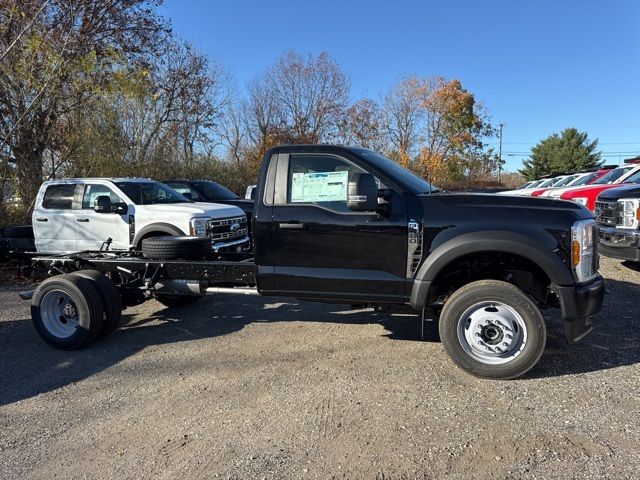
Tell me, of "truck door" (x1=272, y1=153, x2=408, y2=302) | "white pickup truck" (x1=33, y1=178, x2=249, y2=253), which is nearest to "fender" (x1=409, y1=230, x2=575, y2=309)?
"truck door" (x1=272, y1=153, x2=408, y2=302)

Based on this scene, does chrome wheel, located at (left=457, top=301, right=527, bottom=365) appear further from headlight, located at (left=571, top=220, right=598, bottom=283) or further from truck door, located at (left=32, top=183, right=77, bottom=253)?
truck door, located at (left=32, top=183, right=77, bottom=253)

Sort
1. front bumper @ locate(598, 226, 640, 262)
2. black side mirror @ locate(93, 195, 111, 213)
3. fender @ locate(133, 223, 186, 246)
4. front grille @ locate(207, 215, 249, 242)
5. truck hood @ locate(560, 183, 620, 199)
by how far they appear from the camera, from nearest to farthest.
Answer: front bumper @ locate(598, 226, 640, 262)
fender @ locate(133, 223, 186, 246)
front grille @ locate(207, 215, 249, 242)
black side mirror @ locate(93, 195, 111, 213)
truck hood @ locate(560, 183, 620, 199)

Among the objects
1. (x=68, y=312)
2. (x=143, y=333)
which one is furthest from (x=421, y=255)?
(x=68, y=312)

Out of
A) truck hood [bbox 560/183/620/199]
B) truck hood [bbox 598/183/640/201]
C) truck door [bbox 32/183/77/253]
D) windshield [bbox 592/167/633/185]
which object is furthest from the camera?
windshield [bbox 592/167/633/185]

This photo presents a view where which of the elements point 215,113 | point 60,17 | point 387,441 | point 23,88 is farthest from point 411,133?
point 387,441

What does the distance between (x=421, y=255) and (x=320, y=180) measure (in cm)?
120

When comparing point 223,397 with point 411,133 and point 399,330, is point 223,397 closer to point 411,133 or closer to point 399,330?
point 399,330

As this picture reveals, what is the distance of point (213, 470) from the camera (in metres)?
2.94

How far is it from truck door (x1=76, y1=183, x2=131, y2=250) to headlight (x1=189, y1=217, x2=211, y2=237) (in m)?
1.41

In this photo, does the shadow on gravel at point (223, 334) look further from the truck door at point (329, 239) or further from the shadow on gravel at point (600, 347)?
the truck door at point (329, 239)

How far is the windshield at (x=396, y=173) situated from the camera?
4525 millimetres

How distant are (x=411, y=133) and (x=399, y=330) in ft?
116

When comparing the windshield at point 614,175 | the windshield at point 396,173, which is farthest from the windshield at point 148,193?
the windshield at point 614,175

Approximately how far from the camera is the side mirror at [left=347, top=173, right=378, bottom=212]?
405cm
